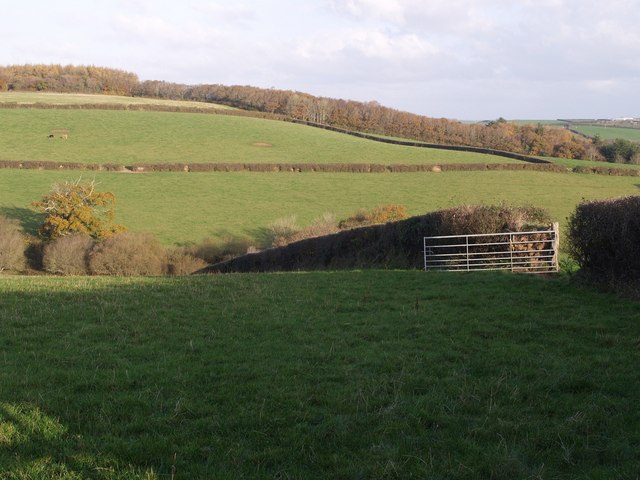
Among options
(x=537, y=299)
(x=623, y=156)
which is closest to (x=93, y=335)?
(x=537, y=299)

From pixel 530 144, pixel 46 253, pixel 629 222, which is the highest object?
pixel 530 144

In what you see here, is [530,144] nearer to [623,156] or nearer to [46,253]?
[623,156]

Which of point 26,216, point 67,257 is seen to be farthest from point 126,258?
point 26,216

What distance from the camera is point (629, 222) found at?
12625 mm

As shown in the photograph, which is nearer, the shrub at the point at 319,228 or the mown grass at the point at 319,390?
the mown grass at the point at 319,390

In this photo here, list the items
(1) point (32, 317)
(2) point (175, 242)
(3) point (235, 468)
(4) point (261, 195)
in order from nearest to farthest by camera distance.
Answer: (3) point (235, 468) < (1) point (32, 317) < (2) point (175, 242) < (4) point (261, 195)

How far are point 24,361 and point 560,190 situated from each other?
55.4 meters

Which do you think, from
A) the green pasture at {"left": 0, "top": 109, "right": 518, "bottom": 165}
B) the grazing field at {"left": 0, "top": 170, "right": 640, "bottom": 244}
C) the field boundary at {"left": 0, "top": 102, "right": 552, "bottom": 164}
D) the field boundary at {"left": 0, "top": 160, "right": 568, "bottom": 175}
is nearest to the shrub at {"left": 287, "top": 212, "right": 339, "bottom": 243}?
the grazing field at {"left": 0, "top": 170, "right": 640, "bottom": 244}

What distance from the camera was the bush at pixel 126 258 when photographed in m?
39.2

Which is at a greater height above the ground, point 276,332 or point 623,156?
point 623,156

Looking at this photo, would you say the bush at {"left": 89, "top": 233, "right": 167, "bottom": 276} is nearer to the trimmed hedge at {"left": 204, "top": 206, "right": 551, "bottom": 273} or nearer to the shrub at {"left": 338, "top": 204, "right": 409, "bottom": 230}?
the trimmed hedge at {"left": 204, "top": 206, "right": 551, "bottom": 273}

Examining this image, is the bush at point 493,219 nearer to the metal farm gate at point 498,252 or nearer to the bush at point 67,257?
the metal farm gate at point 498,252

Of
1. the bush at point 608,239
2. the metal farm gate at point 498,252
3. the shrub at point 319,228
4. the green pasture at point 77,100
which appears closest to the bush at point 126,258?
the shrub at point 319,228

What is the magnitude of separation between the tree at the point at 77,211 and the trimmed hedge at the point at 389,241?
15.1 m
